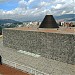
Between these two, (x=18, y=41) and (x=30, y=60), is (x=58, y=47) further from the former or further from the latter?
(x=18, y=41)

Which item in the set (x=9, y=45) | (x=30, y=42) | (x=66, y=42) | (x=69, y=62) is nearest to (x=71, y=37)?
(x=66, y=42)

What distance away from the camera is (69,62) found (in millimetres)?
22594

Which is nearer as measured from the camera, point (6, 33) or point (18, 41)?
point (18, 41)

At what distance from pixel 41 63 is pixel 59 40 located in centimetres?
347

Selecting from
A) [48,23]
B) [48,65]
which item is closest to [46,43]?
[48,65]

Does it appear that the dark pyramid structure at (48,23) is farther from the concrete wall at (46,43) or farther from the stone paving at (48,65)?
the stone paving at (48,65)

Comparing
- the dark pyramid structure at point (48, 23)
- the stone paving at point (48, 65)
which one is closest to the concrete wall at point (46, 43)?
the stone paving at point (48, 65)

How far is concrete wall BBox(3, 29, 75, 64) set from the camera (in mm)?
22689

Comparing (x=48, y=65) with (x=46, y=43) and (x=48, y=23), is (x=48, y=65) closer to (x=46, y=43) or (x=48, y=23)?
(x=46, y=43)

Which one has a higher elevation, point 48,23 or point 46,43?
point 48,23

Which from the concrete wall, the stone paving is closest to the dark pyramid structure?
the concrete wall

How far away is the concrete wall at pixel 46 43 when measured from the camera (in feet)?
74.4

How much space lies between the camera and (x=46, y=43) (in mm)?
25766

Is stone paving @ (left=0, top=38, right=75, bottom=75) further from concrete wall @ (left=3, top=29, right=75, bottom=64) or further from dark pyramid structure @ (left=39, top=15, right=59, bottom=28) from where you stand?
dark pyramid structure @ (left=39, top=15, right=59, bottom=28)
